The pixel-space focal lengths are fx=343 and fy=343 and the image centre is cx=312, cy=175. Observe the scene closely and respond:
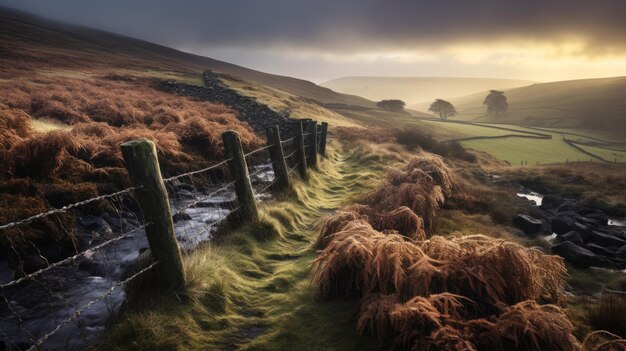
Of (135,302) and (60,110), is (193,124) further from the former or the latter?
(135,302)

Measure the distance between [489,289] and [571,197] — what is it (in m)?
18.1

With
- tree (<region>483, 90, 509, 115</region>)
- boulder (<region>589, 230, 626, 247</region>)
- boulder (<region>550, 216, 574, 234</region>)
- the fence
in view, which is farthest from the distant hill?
the fence

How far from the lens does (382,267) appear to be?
4.26 metres

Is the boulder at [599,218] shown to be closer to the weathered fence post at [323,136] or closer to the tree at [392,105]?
the weathered fence post at [323,136]

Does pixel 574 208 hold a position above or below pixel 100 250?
above

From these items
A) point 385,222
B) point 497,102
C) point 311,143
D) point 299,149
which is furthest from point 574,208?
point 497,102

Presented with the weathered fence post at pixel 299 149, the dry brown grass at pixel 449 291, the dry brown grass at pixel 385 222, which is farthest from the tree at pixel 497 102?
the dry brown grass at pixel 449 291

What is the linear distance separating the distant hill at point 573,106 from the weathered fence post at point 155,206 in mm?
100431

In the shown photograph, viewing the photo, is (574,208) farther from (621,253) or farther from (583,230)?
(621,253)

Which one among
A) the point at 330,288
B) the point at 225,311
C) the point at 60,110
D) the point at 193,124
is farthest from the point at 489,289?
the point at 60,110

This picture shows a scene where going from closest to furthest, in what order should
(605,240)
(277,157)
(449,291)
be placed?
(449,291), (277,157), (605,240)

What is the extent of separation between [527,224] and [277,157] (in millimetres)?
→ 7508

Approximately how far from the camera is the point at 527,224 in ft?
32.8

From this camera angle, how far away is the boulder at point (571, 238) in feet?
31.4
